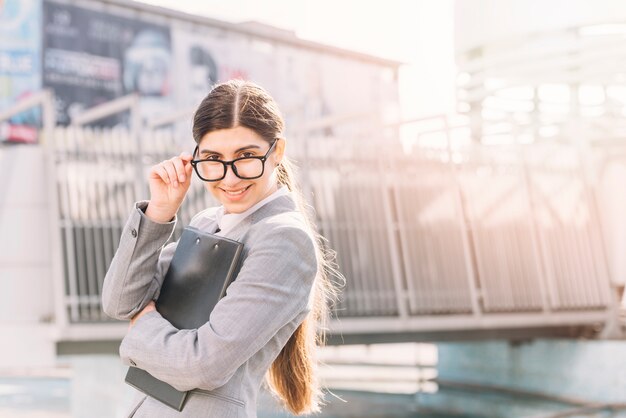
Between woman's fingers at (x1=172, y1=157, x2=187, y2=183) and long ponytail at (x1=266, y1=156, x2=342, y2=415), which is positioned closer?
woman's fingers at (x1=172, y1=157, x2=187, y2=183)

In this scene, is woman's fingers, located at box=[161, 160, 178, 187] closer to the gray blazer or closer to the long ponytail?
the gray blazer

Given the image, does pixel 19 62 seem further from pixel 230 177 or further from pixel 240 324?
pixel 240 324

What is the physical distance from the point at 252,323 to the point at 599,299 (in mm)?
18304

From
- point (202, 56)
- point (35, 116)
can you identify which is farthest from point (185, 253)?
point (202, 56)

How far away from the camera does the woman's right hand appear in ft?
6.73

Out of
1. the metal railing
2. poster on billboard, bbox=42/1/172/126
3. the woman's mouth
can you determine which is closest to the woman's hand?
the woman's mouth

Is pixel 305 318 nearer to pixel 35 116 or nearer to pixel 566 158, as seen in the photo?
pixel 566 158

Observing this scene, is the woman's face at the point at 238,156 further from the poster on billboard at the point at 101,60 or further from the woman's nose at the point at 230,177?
the poster on billboard at the point at 101,60

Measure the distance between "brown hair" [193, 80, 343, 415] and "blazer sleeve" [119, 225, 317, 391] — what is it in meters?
0.09

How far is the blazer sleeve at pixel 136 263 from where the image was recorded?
2061 millimetres

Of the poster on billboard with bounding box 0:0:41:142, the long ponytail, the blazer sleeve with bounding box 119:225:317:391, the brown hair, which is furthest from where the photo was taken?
the poster on billboard with bounding box 0:0:41:142

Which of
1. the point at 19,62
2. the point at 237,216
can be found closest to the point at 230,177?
the point at 237,216

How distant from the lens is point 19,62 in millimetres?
33500

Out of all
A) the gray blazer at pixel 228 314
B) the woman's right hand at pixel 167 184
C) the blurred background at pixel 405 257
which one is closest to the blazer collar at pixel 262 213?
the gray blazer at pixel 228 314
